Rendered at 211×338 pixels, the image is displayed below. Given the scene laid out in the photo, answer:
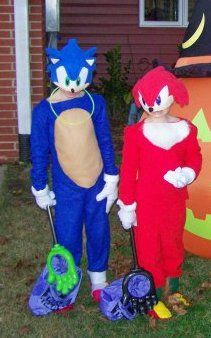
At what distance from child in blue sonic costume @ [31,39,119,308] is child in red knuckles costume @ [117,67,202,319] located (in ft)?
0.77

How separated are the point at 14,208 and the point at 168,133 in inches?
115

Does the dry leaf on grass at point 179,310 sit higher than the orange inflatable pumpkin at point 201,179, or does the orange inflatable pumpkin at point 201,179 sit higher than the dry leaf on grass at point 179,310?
the orange inflatable pumpkin at point 201,179

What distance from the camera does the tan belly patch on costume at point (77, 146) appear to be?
3906mm

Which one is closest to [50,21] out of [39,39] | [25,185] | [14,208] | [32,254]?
[39,39]

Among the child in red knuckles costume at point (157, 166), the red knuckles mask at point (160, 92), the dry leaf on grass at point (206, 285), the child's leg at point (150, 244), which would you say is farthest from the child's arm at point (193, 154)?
the dry leaf on grass at point (206, 285)

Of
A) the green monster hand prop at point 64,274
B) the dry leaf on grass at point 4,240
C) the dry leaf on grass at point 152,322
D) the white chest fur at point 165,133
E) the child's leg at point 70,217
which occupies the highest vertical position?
the white chest fur at point 165,133

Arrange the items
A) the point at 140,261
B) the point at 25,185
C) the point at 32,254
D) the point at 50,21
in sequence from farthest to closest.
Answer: the point at 50,21
the point at 25,185
the point at 32,254
the point at 140,261

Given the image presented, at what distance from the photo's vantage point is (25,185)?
7.12 metres

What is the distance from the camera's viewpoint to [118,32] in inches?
482

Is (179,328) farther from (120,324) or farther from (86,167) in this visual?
(86,167)

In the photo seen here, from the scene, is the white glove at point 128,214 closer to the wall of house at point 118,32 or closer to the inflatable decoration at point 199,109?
the inflatable decoration at point 199,109

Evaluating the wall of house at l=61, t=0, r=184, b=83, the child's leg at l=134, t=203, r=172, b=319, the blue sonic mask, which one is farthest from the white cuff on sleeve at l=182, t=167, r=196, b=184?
the wall of house at l=61, t=0, r=184, b=83

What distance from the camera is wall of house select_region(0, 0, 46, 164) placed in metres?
7.46

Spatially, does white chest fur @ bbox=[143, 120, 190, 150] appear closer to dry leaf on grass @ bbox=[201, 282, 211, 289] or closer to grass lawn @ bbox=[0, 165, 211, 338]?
grass lawn @ bbox=[0, 165, 211, 338]
